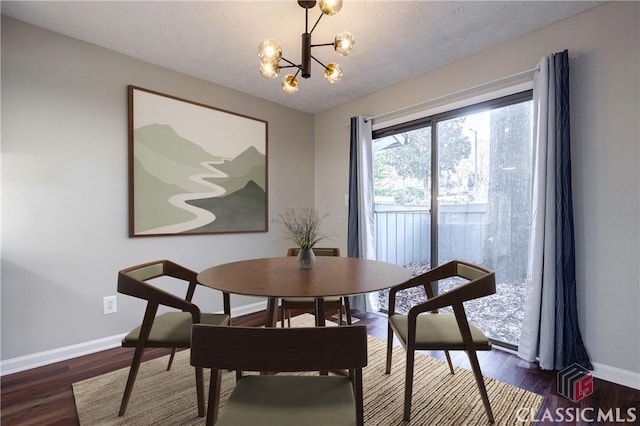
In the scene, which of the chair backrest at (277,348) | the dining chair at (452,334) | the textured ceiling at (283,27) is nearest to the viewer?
Answer: the chair backrest at (277,348)

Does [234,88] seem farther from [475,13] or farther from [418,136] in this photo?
[475,13]

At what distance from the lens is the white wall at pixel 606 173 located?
71.8 inches

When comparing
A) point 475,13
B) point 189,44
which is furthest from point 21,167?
point 475,13

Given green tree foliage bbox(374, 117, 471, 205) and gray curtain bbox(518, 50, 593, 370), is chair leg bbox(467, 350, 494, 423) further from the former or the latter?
green tree foliage bbox(374, 117, 471, 205)

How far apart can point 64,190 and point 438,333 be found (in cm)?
271

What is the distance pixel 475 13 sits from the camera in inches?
78.3

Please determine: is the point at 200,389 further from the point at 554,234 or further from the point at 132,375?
the point at 554,234

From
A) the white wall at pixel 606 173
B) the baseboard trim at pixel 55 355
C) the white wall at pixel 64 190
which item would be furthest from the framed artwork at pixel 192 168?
the white wall at pixel 606 173

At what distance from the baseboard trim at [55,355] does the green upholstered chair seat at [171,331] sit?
103cm

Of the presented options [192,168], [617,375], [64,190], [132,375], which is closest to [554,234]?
[617,375]

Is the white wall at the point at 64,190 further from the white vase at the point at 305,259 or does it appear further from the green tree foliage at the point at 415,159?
the green tree foliage at the point at 415,159

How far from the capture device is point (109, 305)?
7.89 ft

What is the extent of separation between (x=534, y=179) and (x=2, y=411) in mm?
3554

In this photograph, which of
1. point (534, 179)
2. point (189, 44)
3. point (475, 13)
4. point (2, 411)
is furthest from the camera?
point (189, 44)
